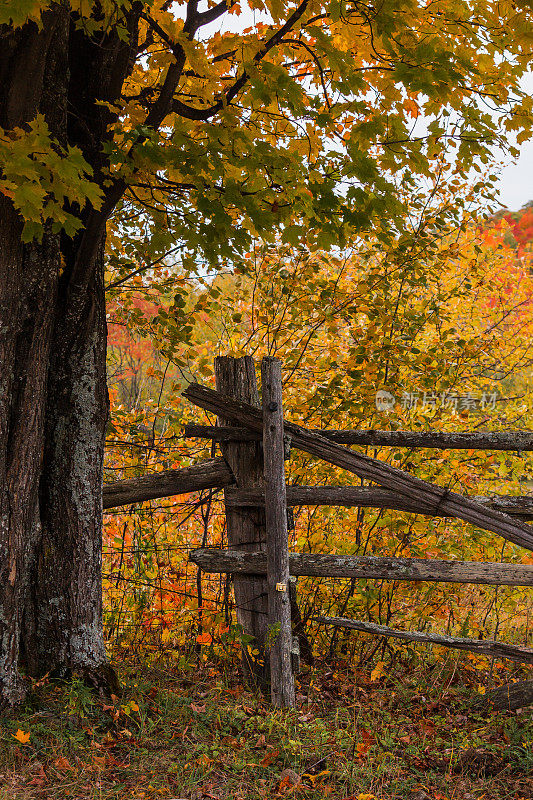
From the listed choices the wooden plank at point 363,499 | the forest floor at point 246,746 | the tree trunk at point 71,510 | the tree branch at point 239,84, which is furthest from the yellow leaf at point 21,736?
the tree branch at point 239,84

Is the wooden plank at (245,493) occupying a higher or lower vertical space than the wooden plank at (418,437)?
lower

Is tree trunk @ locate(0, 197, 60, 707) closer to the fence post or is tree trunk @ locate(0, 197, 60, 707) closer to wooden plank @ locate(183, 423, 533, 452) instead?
wooden plank @ locate(183, 423, 533, 452)

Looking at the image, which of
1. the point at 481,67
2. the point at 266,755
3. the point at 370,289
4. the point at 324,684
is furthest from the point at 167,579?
the point at 481,67

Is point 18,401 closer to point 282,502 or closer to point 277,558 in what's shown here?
point 282,502

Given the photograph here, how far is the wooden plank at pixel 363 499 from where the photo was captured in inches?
164

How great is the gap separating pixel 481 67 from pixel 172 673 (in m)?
4.25

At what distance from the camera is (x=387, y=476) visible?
4.13 meters

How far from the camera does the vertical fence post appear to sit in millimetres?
3984

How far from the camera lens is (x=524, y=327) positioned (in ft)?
20.6

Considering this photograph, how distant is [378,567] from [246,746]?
4.41 feet

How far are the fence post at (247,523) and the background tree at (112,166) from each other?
2.98 feet

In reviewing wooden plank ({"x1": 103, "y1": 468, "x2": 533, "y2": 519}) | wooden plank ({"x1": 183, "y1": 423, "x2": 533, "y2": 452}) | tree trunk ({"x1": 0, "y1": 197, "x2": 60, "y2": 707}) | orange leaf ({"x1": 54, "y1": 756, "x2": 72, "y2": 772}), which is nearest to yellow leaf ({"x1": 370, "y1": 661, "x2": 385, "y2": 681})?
wooden plank ({"x1": 103, "y1": 468, "x2": 533, "y2": 519})

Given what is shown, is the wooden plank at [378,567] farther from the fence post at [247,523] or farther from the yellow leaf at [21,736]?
the yellow leaf at [21,736]

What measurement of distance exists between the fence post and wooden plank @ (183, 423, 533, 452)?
106 millimetres
